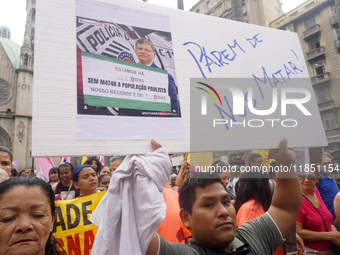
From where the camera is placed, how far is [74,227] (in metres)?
2.52

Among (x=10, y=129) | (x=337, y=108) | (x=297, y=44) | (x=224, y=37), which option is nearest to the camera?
(x=224, y=37)

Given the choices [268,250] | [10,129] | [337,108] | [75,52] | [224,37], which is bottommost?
[268,250]

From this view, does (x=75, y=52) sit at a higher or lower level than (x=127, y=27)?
lower

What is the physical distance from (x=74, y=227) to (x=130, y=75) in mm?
1743

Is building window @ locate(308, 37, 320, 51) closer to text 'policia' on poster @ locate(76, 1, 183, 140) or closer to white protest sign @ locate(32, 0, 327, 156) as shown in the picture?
white protest sign @ locate(32, 0, 327, 156)

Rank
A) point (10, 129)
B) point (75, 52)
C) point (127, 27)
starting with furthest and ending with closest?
point (10, 129), point (127, 27), point (75, 52)

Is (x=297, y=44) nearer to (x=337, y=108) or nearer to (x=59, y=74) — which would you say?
(x=337, y=108)

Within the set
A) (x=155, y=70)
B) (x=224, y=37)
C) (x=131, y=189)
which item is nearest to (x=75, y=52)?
(x=155, y=70)

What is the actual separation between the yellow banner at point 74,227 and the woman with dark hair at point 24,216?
3.42 ft

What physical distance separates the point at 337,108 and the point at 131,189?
6.02ft

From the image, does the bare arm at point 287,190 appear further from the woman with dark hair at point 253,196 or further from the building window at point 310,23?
the building window at point 310,23

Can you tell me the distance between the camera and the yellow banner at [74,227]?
7.99 feet

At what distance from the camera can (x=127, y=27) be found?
5.25 feet

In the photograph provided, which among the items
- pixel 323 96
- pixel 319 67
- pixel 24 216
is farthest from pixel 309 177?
pixel 319 67
